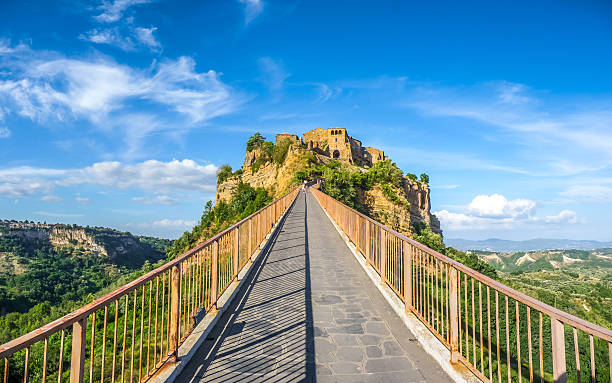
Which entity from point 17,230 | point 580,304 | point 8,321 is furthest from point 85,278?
point 580,304

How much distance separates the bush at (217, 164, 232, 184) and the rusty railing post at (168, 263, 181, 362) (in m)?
73.5

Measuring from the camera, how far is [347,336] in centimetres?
471

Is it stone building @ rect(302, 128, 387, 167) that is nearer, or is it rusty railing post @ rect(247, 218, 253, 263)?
rusty railing post @ rect(247, 218, 253, 263)

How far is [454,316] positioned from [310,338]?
6.65 ft

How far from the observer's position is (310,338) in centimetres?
459

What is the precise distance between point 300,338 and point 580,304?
57289 millimetres

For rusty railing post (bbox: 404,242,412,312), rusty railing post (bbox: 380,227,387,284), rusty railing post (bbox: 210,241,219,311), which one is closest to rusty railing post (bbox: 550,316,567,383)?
rusty railing post (bbox: 404,242,412,312)

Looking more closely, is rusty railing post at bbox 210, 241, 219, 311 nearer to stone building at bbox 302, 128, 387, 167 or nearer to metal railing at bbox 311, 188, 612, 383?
metal railing at bbox 311, 188, 612, 383

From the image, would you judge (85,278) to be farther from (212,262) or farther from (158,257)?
(212,262)

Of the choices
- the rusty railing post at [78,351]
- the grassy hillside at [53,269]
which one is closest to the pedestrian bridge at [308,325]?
the rusty railing post at [78,351]

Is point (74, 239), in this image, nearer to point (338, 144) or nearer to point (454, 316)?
point (338, 144)

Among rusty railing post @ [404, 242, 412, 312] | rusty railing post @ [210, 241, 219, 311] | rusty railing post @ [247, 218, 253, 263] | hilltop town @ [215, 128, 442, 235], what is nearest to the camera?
rusty railing post @ [404, 242, 412, 312]

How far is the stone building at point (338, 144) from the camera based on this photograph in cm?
8612

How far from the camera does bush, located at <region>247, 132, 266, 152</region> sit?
259 ft
